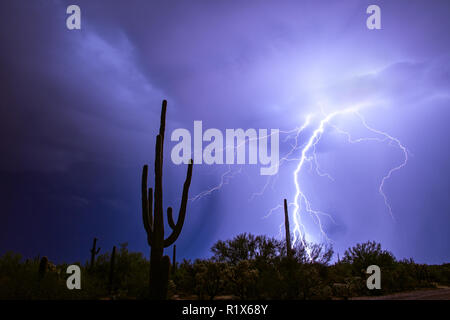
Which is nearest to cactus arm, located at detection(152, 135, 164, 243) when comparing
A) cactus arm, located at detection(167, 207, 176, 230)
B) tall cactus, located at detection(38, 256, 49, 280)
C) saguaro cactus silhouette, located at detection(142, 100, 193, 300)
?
saguaro cactus silhouette, located at detection(142, 100, 193, 300)

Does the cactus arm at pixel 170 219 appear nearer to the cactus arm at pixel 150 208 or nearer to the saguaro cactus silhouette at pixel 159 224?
the saguaro cactus silhouette at pixel 159 224

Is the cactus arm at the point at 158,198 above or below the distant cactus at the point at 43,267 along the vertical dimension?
above

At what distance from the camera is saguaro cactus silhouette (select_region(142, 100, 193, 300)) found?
8.62m

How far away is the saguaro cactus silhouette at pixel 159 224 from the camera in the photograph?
8625 mm

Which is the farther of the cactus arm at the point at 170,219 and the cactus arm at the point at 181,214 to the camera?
the cactus arm at the point at 170,219

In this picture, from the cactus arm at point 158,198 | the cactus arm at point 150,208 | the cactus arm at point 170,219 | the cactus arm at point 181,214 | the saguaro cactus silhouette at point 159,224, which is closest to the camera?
the saguaro cactus silhouette at point 159,224

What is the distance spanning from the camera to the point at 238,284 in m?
10.8

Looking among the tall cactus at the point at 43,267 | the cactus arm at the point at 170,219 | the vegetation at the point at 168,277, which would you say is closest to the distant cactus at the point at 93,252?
the vegetation at the point at 168,277

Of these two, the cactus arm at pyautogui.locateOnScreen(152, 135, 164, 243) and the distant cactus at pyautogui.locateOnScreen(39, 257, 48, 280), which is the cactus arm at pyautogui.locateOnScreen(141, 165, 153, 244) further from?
the distant cactus at pyautogui.locateOnScreen(39, 257, 48, 280)

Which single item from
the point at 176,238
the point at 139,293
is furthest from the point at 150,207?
the point at 139,293

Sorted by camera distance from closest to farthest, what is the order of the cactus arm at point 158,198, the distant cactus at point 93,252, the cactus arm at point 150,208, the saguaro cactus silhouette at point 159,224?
the saguaro cactus silhouette at point 159,224
the cactus arm at point 158,198
the cactus arm at point 150,208
the distant cactus at point 93,252

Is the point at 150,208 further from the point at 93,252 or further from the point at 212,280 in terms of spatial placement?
the point at 93,252

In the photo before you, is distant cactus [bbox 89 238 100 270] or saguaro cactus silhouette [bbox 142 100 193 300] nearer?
saguaro cactus silhouette [bbox 142 100 193 300]
